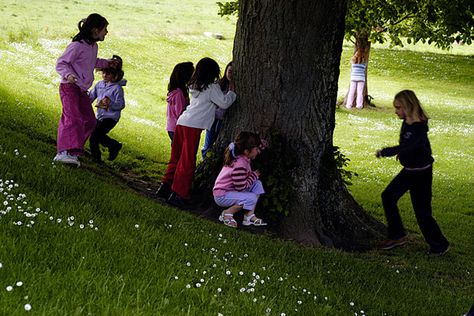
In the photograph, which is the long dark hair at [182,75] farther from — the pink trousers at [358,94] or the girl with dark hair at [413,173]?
the pink trousers at [358,94]

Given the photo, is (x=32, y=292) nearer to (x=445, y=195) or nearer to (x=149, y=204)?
(x=149, y=204)

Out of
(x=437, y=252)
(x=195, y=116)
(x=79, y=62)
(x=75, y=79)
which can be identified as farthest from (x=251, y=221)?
(x=79, y=62)

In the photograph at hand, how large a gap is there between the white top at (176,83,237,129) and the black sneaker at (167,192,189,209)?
44.6 inches

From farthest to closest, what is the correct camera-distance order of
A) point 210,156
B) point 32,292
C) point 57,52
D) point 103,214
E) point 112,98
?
point 57,52 → point 112,98 → point 210,156 → point 103,214 → point 32,292

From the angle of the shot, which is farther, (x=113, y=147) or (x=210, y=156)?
(x=113, y=147)

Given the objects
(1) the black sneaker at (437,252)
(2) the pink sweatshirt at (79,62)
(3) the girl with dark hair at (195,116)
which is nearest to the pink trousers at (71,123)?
(2) the pink sweatshirt at (79,62)

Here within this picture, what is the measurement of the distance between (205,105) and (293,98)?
54.1 inches

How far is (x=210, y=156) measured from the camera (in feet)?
32.8

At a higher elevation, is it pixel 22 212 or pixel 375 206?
pixel 22 212

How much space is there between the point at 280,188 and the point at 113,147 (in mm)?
Result: 3822

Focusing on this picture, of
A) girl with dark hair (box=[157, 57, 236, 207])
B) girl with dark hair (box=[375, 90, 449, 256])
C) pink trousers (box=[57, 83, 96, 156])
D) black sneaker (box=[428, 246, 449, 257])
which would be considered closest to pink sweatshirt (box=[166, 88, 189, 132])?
girl with dark hair (box=[157, 57, 236, 207])

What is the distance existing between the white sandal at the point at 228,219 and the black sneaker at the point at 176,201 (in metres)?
0.74

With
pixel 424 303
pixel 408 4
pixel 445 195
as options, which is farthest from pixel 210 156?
pixel 408 4

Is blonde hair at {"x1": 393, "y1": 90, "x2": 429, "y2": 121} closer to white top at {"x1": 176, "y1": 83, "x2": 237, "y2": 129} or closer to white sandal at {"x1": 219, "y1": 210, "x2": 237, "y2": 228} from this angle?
white top at {"x1": 176, "y1": 83, "x2": 237, "y2": 129}
